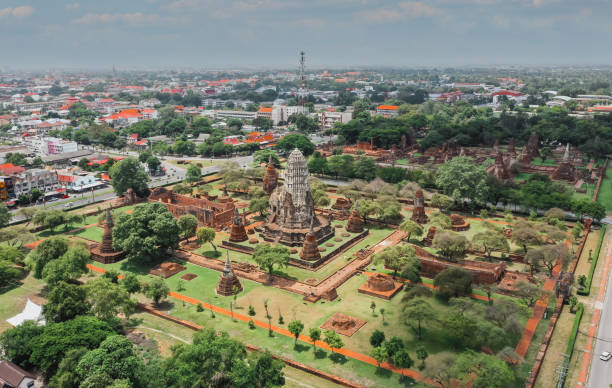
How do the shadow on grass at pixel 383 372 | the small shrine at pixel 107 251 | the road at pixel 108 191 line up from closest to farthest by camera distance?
the shadow on grass at pixel 383 372
the small shrine at pixel 107 251
the road at pixel 108 191

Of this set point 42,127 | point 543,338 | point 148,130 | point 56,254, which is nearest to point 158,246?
point 56,254

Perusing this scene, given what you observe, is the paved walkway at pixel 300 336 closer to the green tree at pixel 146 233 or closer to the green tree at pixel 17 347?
the green tree at pixel 146 233

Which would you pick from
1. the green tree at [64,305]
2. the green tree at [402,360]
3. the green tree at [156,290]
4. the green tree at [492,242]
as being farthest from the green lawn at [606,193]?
the green tree at [64,305]

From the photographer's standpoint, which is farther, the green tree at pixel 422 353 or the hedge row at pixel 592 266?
the hedge row at pixel 592 266

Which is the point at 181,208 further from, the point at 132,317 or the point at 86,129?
the point at 86,129

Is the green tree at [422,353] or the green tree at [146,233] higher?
the green tree at [146,233]

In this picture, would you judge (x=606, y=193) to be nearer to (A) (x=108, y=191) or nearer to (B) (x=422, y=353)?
(B) (x=422, y=353)
